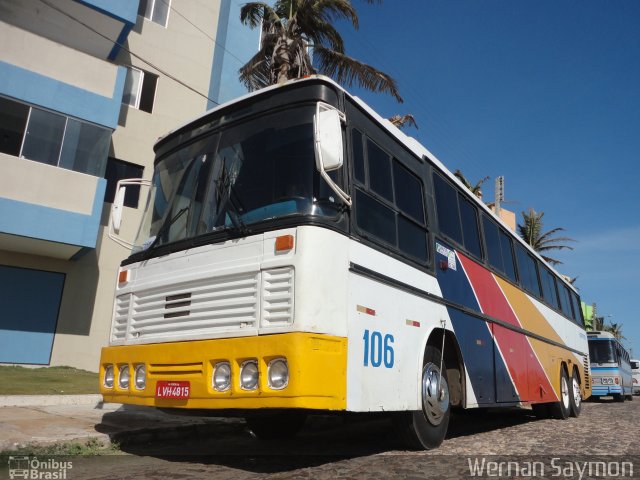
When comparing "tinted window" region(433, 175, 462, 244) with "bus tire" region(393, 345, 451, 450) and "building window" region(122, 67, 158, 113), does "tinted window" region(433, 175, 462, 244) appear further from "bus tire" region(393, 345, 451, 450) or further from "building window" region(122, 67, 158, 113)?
"building window" region(122, 67, 158, 113)

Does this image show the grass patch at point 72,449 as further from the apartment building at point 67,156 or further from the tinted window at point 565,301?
the tinted window at point 565,301

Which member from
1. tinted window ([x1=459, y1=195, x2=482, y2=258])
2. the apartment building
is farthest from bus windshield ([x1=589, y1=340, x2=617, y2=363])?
the apartment building

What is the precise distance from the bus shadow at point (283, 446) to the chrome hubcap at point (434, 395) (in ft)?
1.49

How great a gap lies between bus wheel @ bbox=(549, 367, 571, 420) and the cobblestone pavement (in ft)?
7.62

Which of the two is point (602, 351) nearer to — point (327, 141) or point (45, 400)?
point (45, 400)

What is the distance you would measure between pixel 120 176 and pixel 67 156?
2.28m

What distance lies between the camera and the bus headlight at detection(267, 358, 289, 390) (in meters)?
3.66

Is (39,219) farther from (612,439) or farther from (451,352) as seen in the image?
(612,439)

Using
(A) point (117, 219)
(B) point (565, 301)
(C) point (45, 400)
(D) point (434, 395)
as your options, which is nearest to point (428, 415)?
(D) point (434, 395)

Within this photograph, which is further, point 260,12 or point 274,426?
point 260,12

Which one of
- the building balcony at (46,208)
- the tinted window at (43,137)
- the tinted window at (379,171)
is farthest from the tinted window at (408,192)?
the tinted window at (43,137)

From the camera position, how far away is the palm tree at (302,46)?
43.3 ft

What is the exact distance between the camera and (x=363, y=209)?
4.54m

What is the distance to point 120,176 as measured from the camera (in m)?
15.5
